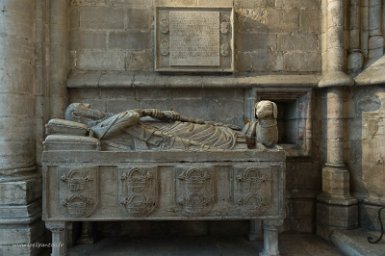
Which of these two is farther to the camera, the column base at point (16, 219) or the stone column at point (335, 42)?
the stone column at point (335, 42)

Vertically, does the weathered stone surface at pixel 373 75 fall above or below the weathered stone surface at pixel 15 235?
above

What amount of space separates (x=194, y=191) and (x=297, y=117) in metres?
1.86

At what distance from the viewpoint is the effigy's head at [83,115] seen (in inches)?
124

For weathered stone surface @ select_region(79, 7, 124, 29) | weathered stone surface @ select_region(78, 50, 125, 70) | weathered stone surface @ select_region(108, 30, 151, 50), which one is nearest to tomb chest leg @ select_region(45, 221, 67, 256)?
weathered stone surface @ select_region(78, 50, 125, 70)

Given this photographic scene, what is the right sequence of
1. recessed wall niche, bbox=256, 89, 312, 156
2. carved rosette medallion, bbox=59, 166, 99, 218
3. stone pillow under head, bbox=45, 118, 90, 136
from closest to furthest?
carved rosette medallion, bbox=59, 166, 99, 218
stone pillow under head, bbox=45, 118, 90, 136
recessed wall niche, bbox=256, 89, 312, 156

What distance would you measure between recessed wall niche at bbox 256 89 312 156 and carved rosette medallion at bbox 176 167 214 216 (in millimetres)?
1443

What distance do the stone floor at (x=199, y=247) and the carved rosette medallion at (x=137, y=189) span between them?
0.68m

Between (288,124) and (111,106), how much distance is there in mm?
2314

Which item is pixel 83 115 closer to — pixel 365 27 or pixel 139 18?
pixel 139 18

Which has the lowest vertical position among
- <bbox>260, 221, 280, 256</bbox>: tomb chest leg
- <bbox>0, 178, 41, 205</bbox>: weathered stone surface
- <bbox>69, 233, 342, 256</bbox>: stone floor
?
<bbox>69, 233, 342, 256</bbox>: stone floor

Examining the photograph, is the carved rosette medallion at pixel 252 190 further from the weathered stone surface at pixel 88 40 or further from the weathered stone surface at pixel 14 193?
the weathered stone surface at pixel 88 40

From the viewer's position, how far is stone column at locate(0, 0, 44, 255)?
3076 mm

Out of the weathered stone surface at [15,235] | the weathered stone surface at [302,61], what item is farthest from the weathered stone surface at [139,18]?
the weathered stone surface at [15,235]

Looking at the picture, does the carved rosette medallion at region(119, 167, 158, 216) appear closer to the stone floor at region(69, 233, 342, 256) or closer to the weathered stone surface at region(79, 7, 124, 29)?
the stone floor at region(69, 233, 342, 256)
